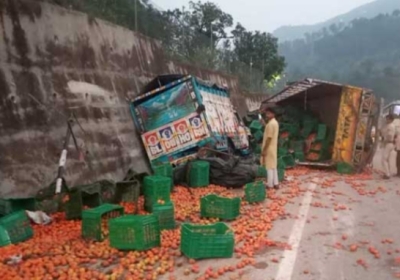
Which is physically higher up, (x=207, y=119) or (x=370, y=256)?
(x=207, y=119)

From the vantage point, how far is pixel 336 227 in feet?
22.2

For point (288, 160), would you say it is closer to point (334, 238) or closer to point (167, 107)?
point (167, 107)

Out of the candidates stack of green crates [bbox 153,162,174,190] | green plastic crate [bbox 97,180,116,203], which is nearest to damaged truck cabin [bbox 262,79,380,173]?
stack of green crates [bbox 153,162,174,190]

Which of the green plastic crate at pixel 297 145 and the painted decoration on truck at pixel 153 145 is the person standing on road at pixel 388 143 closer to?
the green plastic crate at pixel 297 145

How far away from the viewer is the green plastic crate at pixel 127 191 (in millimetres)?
7961

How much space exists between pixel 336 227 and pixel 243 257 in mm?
2186

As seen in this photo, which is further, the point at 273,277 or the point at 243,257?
the point at 243,257

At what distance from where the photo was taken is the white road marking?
4.75 m

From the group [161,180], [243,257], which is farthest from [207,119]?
[243,257]

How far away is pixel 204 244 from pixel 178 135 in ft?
20.8

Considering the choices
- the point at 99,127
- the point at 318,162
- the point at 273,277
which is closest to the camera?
the point at 273,277

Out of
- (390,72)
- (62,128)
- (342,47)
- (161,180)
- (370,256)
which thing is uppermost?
(342,47)

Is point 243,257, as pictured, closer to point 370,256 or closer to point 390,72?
point 370,256

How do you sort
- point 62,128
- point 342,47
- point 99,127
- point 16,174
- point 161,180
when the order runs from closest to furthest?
point 16,174, point 161,180, point 62,128, point 99,127, point 342,47
